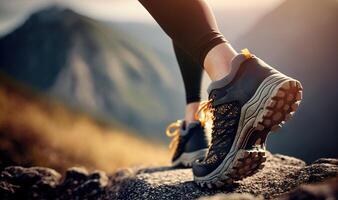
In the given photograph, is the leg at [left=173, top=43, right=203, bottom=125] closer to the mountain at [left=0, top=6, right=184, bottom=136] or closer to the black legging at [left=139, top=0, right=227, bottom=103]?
the black legging at [left=139, top=0, right=227, bottom=103]

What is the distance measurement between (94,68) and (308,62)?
1062 inches

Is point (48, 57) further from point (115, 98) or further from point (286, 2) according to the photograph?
point (286, 2)

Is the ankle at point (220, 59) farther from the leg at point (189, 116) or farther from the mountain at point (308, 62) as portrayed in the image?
the mountain at point (308, 62)

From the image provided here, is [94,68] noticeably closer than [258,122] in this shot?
No

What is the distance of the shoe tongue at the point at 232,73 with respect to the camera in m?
1.41

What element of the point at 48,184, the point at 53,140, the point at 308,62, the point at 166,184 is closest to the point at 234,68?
the point at 166,184

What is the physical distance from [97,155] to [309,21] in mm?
3730

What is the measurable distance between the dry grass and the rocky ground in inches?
19.9

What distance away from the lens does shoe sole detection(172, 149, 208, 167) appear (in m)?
2.20

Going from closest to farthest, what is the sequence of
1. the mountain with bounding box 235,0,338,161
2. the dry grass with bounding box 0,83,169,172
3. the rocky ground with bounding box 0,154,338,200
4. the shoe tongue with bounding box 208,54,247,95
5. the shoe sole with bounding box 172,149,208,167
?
the rocky ground with bounding box 0,154,338,200 → the shoe tongue with bounding box 208,54,247,95 → the shoe sole with bounding box 172,149,208,167 → the dry grass with bounding box 0,83,169,172 → the mountain with bounding box 235,0,338,161

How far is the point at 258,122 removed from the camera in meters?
1.35

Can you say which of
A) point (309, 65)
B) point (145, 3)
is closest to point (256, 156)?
point (145, 3)

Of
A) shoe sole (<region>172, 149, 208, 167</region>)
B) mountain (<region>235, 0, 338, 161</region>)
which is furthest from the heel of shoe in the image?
mountain (<region>235, 0, 338, 161</region>)

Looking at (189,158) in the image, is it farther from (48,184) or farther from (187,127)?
(48,184)
